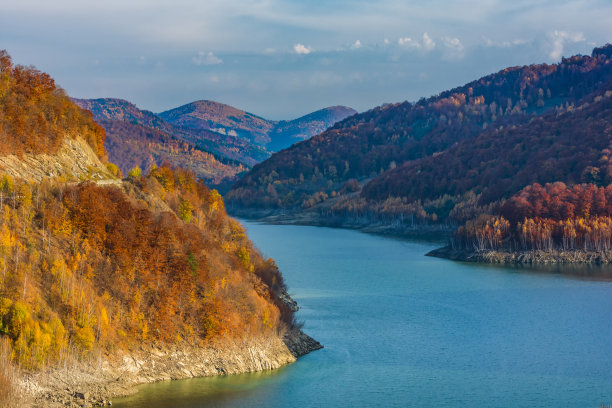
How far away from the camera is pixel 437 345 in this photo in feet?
163

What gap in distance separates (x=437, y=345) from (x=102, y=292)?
978 inches

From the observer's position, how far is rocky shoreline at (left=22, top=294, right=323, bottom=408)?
1260 inches

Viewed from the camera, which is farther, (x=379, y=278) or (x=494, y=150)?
(x=494, y=150)

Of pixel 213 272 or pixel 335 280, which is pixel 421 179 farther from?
pixel 213 272

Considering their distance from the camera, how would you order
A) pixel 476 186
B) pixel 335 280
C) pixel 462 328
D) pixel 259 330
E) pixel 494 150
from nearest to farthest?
pixel 259 330 → pixel 462 328 → pixel 335 280 → pixel 476 186 → pixel 494 150

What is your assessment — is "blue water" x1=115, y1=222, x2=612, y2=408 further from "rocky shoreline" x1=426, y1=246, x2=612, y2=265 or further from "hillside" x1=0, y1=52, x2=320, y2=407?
"rocky shoreline" x1=426, y1=246, x2=612, y2=265

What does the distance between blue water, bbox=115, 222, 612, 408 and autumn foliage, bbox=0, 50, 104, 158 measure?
2097 centimetres

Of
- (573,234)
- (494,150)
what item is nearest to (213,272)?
(573,234)

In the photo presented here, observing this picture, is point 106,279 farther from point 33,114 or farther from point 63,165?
point 33,114

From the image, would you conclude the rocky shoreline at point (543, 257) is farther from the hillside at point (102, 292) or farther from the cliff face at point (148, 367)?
the cliff face at point (148, 367)

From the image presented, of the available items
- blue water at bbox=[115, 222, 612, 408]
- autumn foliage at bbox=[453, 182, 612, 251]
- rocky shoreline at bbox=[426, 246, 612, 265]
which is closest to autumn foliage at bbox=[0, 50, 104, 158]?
blue water at bbox=[115, 222, 612, 408]

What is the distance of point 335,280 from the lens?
267 ft

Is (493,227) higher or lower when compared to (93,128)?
lower

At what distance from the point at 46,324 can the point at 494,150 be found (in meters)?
167
